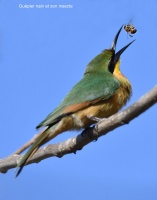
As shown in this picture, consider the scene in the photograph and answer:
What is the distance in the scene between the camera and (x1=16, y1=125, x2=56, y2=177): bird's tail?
285cm

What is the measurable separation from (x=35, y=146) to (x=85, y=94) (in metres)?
0.82

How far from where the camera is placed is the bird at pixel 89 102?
324 cm

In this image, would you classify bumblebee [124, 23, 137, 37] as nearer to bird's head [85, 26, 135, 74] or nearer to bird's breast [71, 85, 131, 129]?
bird's head [85, 26, 135, 74]

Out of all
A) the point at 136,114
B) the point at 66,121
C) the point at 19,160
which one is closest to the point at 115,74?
the point at 66,121

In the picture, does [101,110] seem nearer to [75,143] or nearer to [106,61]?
[75,143]

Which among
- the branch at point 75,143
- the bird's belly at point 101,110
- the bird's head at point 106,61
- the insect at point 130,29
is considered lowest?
the branch at point 75,143

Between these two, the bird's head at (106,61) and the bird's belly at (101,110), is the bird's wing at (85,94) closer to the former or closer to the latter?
the bird's belly at (101,110)

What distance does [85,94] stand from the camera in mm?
3652

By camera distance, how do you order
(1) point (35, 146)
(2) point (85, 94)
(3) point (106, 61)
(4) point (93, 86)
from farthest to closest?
(3) point (106, 61)
(4) point (93, 86)
(2) point (85, 94)
(1) point (35, 146)

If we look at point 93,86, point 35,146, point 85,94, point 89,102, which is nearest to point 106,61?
point 93,86

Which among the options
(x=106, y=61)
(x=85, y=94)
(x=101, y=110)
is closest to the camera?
(x=101, y=110)

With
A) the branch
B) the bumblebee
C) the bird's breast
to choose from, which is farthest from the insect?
the branch

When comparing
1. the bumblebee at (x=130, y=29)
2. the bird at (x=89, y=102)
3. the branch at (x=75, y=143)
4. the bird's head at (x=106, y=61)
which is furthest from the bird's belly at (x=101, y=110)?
the bumblebee at (x=130, y=29)

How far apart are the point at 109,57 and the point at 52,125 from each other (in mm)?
1260
